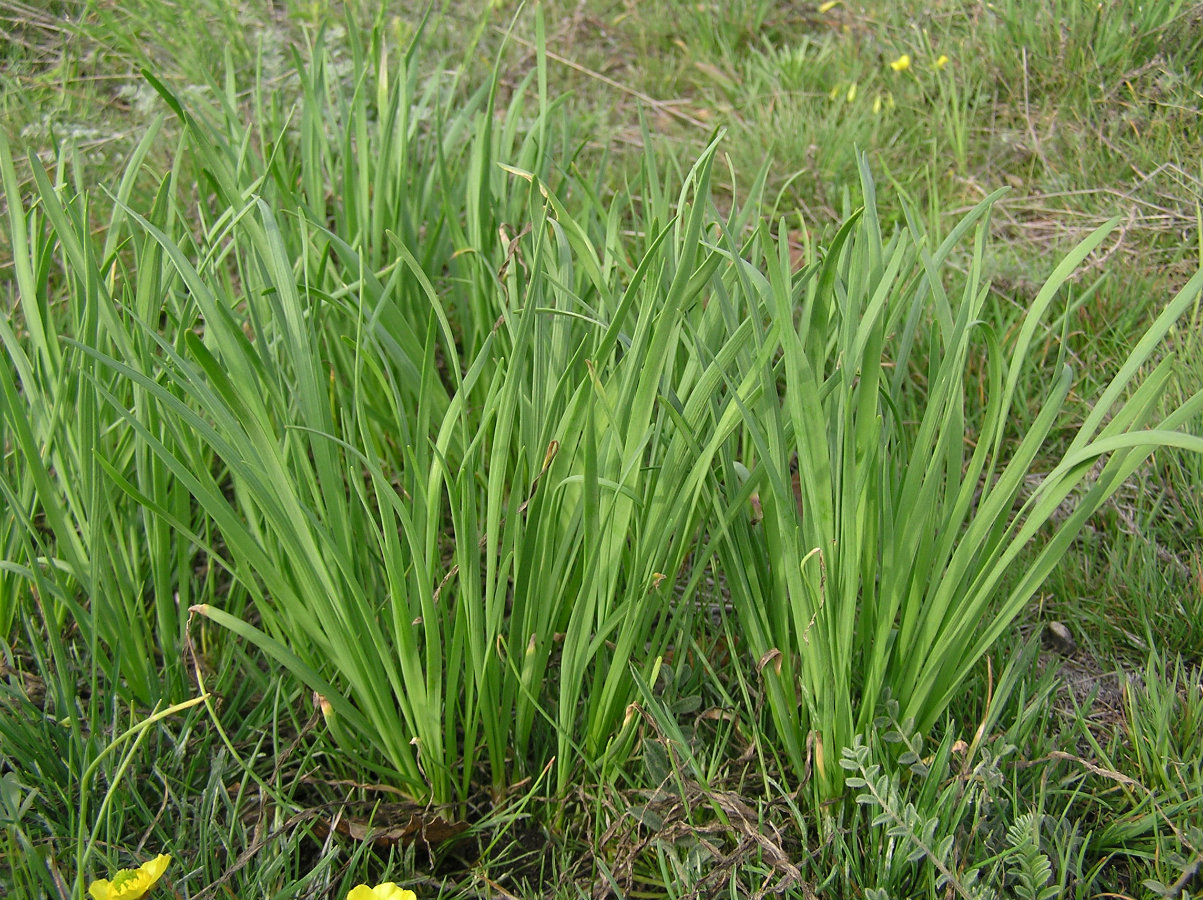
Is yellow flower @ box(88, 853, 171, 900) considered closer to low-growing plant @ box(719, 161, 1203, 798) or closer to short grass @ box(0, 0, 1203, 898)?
short grass @ box(0, 0, 1203, 898)

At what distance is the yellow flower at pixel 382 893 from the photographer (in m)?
0.92

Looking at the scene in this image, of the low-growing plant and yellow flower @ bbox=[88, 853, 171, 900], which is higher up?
the low-growing plant

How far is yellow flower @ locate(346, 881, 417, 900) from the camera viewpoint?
36.3 inches

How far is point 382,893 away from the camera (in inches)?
37.0

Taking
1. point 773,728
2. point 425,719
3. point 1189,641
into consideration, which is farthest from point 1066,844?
point 425,719

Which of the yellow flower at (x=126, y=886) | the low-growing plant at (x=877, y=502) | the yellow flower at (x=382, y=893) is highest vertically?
the low-growing plant at (x=877, y=502)

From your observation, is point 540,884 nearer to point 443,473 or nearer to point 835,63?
point 443,473

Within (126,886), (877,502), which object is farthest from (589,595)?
(126,886)

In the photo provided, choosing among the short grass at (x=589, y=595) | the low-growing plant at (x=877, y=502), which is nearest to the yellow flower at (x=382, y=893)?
the short grass at (x=589, y=595)

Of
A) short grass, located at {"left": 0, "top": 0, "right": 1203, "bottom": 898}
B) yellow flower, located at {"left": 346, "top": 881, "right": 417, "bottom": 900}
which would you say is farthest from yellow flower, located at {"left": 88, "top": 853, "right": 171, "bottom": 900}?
yellow flower, located at {"left": 346, "top": 881, "right": 417, "bottom": 900}

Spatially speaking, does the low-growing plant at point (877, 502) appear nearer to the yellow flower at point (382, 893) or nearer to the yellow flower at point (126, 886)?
the yellow flower at point (382, 893)

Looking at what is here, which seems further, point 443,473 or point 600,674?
point 600,674

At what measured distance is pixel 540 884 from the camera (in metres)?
1.10

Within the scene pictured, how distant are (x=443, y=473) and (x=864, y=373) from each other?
1.46 ft
